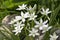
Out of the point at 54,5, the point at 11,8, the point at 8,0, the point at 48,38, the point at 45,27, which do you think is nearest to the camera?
the point at 45,27

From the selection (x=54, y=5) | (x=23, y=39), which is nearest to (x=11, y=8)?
(x=54, y=5)

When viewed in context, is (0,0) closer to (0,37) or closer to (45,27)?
(0,37)

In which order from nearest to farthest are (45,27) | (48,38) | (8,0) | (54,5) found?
1. (45,27)
2. (48,38)
3. (54,5)
4. (8,0)

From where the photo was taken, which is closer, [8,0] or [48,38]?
[48,38]

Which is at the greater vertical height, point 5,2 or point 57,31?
point 5,2

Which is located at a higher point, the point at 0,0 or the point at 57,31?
the point at 0,0

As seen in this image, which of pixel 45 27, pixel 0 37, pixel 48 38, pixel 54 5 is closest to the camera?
pixel 45 27

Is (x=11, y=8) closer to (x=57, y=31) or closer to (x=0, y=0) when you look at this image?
(x=0, y=0)

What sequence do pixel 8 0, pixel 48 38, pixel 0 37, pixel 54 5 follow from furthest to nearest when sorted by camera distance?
pixel 8 0 → pixel 54 5 → pixel 0 37 → pixel 48 38

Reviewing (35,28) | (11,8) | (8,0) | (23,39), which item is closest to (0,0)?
(8,0)

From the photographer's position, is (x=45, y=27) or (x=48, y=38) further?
(x=48, y=38)
